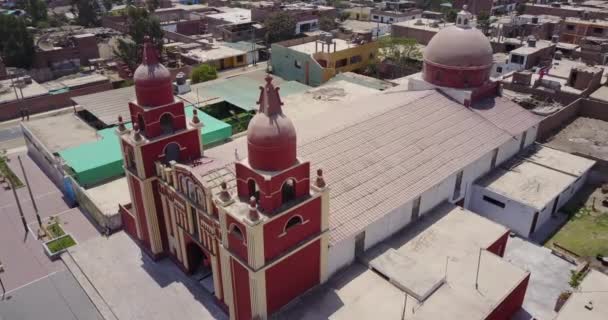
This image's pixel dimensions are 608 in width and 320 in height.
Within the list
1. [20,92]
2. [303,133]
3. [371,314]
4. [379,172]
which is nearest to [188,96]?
[20,92]

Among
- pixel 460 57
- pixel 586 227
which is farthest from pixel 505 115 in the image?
pixel 586 227

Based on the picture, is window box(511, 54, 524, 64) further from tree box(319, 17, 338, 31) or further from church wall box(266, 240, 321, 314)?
church wall box(266, 240, 321, 314)

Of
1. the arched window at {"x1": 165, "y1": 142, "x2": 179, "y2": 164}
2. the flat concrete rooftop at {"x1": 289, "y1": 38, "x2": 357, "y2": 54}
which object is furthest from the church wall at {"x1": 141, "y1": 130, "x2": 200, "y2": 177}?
the flat concrete rooftop at {"x1": 289, "y1": 38, "x2": 357, "y2": 54}

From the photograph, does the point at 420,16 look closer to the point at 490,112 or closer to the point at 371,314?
the point at 490,112

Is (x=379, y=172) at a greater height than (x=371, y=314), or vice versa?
(x=379, y=172)

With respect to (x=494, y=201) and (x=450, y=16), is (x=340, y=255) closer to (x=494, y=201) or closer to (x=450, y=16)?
(x=494, y=201)

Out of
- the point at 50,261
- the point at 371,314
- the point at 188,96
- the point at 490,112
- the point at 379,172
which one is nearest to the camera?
the point at 371,314

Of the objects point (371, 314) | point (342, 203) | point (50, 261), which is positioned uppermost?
point (342, 203)
